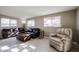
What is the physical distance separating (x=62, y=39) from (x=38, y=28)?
36.2 inches

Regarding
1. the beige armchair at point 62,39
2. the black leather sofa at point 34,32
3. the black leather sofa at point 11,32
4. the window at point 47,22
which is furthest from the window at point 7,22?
the beige armchair at point 62,39

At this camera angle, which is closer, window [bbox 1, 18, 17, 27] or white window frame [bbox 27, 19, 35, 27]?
window [bbox 1, 18, 17, 27]

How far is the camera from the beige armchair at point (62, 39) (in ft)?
6.91

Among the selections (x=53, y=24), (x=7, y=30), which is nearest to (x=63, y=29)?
(x=53, y=24)

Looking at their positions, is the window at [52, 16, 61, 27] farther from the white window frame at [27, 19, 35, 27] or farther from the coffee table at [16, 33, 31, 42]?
the coffee table at [16, 33, 31, 42]

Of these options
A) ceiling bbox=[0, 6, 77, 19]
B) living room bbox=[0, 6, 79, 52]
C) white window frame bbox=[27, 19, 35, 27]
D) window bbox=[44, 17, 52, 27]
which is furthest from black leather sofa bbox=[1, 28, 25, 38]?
window bbox=[44, 17, 52, 27]

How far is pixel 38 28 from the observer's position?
2295 mm

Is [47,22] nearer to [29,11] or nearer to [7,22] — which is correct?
[29,11]

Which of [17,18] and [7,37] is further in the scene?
[7,37]

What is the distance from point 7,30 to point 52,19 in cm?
159

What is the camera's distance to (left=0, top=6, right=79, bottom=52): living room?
2055 mm

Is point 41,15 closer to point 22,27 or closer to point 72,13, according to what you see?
point 22,27

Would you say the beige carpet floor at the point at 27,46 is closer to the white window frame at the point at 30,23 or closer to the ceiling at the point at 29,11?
the white window frame at the point at 30,23
